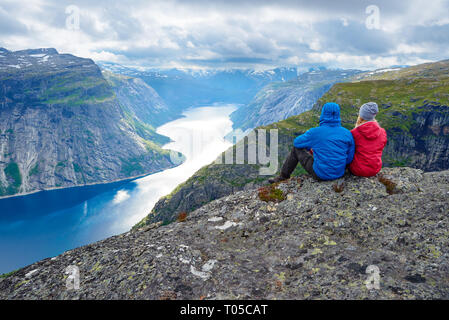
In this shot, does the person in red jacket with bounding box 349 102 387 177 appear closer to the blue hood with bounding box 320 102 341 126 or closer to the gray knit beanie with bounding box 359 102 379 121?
the gray knit beanie with bounding box 359 102 379 121

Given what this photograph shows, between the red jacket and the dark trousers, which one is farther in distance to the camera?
the dark trousers

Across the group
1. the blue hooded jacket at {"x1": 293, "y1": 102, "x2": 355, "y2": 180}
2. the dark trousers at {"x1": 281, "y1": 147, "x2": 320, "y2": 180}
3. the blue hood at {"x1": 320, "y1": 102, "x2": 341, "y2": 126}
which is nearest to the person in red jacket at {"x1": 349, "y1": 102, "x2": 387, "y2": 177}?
the blue hooded jacket at {"x1": 293, "y1": 102, "x2": 355, "y2": 180}

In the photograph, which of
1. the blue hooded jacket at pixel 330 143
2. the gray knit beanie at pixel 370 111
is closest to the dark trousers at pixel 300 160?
the blue hooded jacket at pixel 330 143

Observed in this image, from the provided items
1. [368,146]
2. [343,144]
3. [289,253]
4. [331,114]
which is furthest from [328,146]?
[289,253]

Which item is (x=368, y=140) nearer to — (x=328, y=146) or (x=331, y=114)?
(x=328, y=146)
